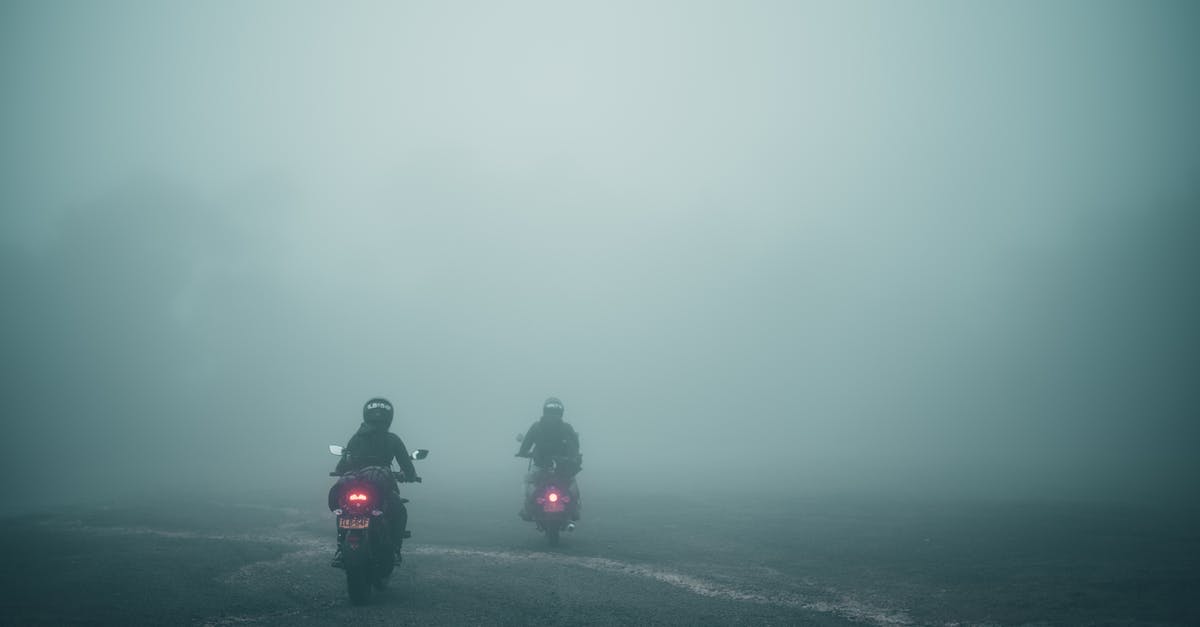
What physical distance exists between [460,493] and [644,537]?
12343 millimetres

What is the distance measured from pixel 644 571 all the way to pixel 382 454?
4.14 meters

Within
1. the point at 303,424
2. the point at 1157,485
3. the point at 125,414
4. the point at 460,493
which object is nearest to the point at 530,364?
the point at 303,424

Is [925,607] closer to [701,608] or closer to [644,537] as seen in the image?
[701,608]

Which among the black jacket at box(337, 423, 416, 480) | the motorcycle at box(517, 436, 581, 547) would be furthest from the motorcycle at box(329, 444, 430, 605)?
the motorcycle at box(517, 436, 581, 547)

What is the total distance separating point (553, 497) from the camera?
12.8 metres

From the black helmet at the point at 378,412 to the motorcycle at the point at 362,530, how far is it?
104 cm

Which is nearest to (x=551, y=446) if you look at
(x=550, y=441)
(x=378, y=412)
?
(x=550, y=441)

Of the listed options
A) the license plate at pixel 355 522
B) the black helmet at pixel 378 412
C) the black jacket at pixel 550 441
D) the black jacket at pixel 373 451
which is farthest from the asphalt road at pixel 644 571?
the black helmet at pixel 378 412

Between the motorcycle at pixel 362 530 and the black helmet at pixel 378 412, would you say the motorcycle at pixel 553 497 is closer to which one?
the black helmet at pixel 378 412

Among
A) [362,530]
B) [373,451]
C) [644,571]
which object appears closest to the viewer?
[362,530]

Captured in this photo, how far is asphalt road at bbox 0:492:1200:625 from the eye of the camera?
726 centimetres

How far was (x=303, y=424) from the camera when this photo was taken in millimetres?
74812

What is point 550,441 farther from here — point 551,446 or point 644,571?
point 644,571

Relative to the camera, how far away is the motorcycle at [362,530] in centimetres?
768
